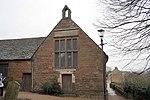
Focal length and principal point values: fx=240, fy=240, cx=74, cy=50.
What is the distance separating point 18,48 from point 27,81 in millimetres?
5455

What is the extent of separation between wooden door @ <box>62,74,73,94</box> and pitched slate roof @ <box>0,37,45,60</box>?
539 centimetres

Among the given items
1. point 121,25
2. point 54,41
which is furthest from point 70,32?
point 121,25

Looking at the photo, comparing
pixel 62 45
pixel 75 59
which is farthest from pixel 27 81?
pixel 75 59

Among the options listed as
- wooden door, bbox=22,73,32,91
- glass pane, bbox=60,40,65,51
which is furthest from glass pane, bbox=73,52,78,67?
wooden door, bbox=22,73,32,91

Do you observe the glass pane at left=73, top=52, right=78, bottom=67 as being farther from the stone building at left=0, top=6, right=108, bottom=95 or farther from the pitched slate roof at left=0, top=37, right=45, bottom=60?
the pitched slate roof at left=0, top=37, right=45, bottom=60

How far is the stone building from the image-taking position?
27328mm

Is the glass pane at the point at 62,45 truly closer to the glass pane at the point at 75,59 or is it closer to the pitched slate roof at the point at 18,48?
the glass pane at the point at 75,59

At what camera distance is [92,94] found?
26.9 meters

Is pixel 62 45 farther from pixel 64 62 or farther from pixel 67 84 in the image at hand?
pixel 67 84

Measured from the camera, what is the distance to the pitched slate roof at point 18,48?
31053mm

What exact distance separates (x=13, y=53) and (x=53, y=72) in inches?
268

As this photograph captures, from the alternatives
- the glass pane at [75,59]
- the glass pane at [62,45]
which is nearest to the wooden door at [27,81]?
the glass pane at [62,45]

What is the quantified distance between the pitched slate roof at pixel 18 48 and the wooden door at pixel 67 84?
539 centimetres

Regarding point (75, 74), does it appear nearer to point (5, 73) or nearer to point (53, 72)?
point (53, 72)
